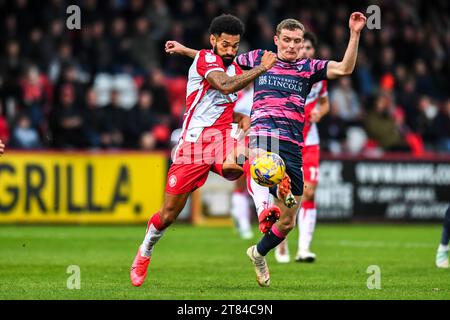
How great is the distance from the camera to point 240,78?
9258 millimetres

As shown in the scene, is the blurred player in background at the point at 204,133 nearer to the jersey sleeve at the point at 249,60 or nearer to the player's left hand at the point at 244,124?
the jersey sleeve at the point at 249,60

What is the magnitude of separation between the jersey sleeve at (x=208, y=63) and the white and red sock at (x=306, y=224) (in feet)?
12.7

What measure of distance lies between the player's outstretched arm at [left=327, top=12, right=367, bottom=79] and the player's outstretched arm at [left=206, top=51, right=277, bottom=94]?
0.69 meters

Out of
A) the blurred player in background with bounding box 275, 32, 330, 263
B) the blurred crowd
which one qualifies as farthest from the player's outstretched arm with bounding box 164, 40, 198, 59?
the blurred crowd

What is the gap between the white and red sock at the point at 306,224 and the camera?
1287 centimetres

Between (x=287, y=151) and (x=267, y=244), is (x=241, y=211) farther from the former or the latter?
(x=267, y=244)

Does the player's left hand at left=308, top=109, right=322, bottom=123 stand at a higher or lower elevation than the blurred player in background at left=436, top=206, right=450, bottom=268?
higher

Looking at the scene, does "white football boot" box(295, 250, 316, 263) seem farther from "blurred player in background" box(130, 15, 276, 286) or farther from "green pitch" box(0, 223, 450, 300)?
"blurred player in background" box(130, 15, 276, 286)

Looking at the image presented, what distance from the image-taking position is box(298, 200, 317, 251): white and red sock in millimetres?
12867

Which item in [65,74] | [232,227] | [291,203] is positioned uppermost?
[65,74]
